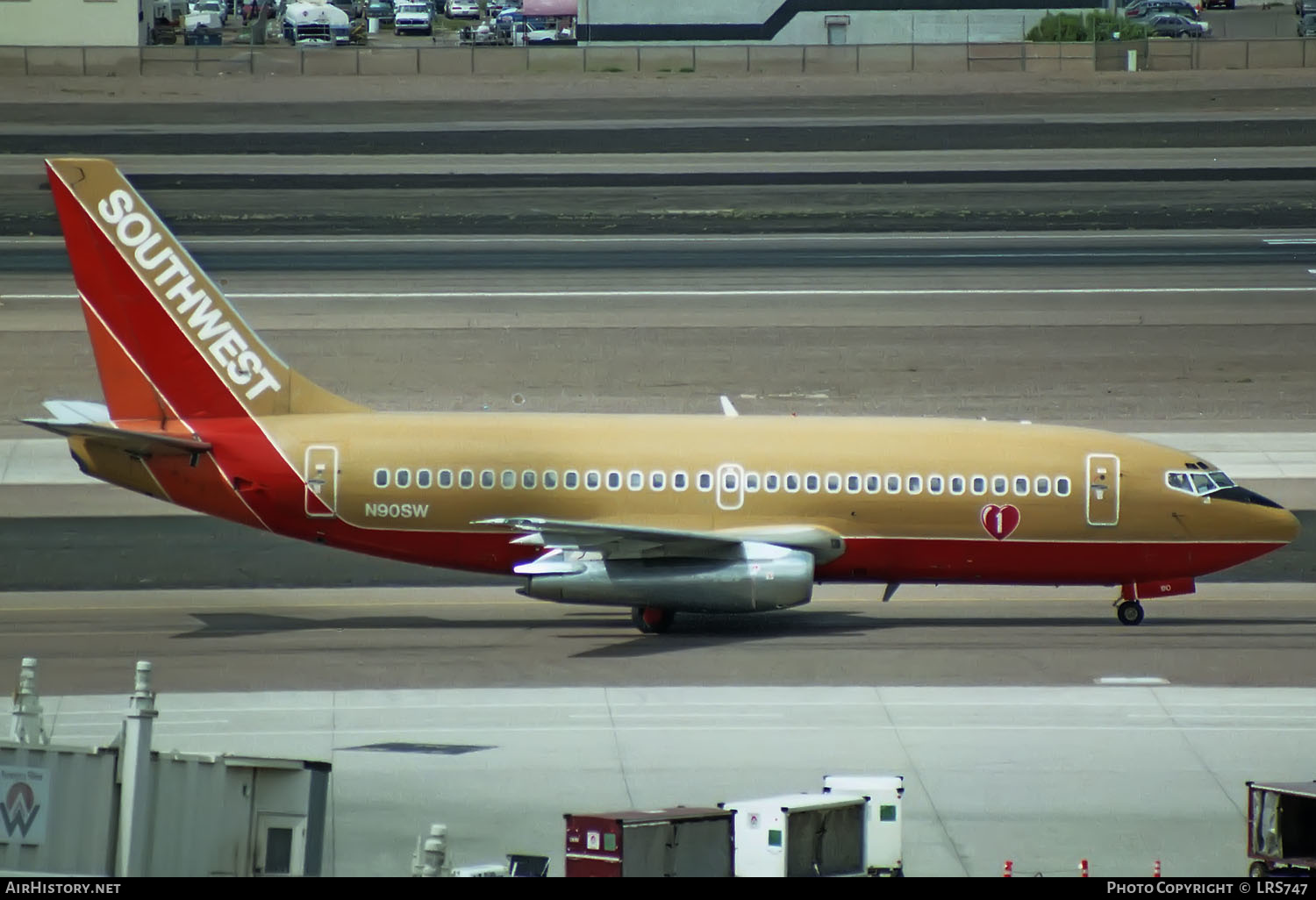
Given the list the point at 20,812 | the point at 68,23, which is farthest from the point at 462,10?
the point at 20,812

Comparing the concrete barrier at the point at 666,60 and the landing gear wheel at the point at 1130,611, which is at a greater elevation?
the concrete barrier at the point at 666,60

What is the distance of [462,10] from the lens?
141750 millimetres

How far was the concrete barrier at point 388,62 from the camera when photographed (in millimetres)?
109500

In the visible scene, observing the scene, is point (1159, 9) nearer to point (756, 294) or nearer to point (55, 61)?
point (55, 61)

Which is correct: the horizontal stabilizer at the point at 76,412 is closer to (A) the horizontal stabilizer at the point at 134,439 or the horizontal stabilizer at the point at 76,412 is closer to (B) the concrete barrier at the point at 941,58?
(A) the horizontal stabilizer at the point at 134,439

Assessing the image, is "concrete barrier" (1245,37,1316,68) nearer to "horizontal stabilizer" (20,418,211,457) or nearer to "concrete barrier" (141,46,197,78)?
"concrete barrier" (141,46,197,78)

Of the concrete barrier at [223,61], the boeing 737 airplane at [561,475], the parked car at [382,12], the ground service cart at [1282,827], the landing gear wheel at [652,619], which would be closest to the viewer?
the ground service cart at [1282,827]

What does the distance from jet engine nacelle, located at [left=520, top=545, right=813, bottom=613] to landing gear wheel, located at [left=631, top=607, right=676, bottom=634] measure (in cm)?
96

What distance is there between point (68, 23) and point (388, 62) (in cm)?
1773

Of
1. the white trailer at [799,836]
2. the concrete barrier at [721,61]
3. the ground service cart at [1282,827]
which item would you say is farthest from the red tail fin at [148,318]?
the concrete barrier at [721,61]

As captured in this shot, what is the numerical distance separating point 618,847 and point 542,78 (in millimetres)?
93421

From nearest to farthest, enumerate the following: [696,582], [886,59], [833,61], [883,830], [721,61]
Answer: [883,830], [696,582], [833,61], [721,61], [886,59]

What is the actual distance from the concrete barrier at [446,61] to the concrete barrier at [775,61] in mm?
15601
